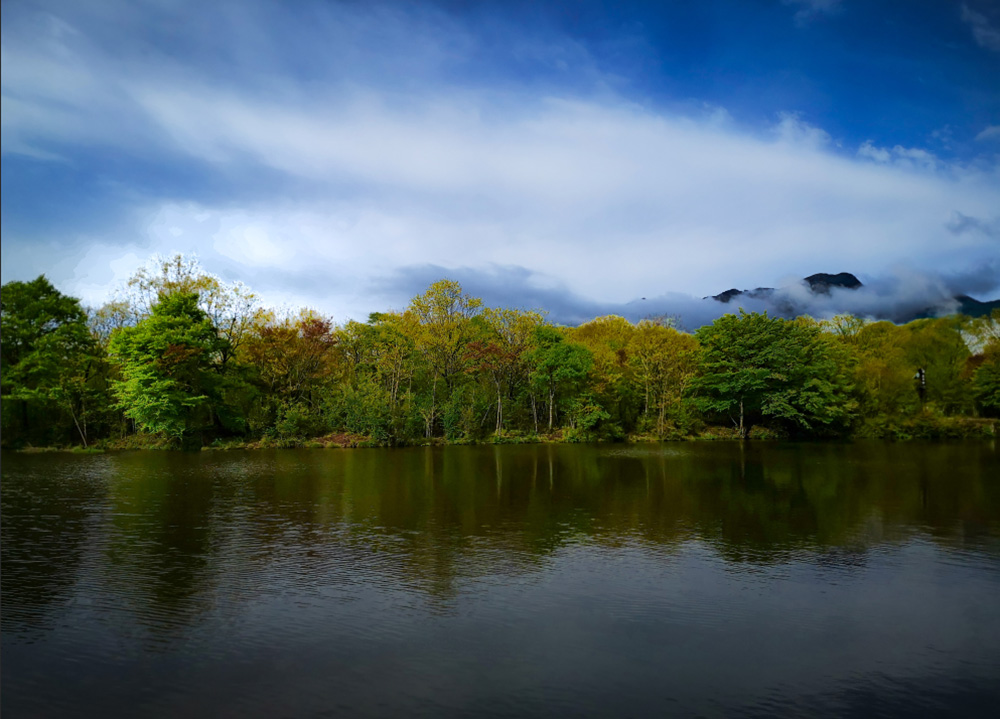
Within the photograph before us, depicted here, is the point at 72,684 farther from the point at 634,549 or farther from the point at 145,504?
the point at 145,504

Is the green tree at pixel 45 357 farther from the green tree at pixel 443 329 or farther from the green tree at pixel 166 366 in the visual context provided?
the green tree at pixel 443 329

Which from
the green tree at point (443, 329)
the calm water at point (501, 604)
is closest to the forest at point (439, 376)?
the green tree at point (443, 329)

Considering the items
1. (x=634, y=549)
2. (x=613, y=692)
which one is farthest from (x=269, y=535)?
(x=613, y=692)

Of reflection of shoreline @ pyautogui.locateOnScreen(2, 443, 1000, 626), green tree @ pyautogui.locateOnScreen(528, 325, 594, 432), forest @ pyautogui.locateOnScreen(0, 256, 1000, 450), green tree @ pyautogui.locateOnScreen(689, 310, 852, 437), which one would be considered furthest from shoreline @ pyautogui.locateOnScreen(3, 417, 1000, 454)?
reflection of shoreline @ pyautogui.locateOnScreen(2, 443, 1000, 626)

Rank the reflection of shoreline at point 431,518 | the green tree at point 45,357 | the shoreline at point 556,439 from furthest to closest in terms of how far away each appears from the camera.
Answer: the shoreline at point 556,439
the green tree at point 45,357
the reflection of shoreline at point 431,518

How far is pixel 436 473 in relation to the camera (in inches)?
914

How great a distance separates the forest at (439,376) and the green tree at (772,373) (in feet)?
0.43

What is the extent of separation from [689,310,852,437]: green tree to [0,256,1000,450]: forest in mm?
131

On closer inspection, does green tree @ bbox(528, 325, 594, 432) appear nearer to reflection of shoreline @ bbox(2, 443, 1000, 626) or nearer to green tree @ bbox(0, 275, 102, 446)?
reflection of shoreline @ bbox(2, 443, 1000, 626)

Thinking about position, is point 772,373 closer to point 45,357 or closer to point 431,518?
point 431,518

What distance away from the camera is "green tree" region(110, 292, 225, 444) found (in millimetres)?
32969

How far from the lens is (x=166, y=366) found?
110 feet

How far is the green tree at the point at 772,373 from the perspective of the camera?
1598 inches

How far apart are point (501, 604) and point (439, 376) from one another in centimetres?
3357
